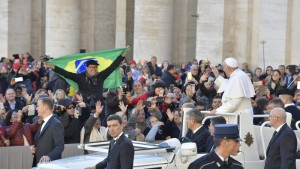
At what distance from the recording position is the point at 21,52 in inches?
1443

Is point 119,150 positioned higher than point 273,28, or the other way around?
point 273,28

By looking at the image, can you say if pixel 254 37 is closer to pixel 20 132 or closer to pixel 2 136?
pixel 20 132

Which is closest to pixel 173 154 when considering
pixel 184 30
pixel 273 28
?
pixel 273 28

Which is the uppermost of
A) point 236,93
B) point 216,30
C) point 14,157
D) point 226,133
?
point 216,30

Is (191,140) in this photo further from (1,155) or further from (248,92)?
(1,155)

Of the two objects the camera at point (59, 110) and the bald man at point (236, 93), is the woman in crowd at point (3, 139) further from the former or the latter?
the bald man at point (236, 93)

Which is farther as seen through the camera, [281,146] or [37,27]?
[37,27]

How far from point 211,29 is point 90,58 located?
11400mm

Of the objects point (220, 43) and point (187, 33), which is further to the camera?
point (187, 33)

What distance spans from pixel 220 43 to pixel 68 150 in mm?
14861

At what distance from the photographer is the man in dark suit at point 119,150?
10172mm

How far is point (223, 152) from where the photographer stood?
344 inches

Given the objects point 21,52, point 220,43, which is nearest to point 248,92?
point 220,43

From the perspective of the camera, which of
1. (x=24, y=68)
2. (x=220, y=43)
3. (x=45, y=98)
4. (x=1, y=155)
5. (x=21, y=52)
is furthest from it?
(x=21, y=52)
